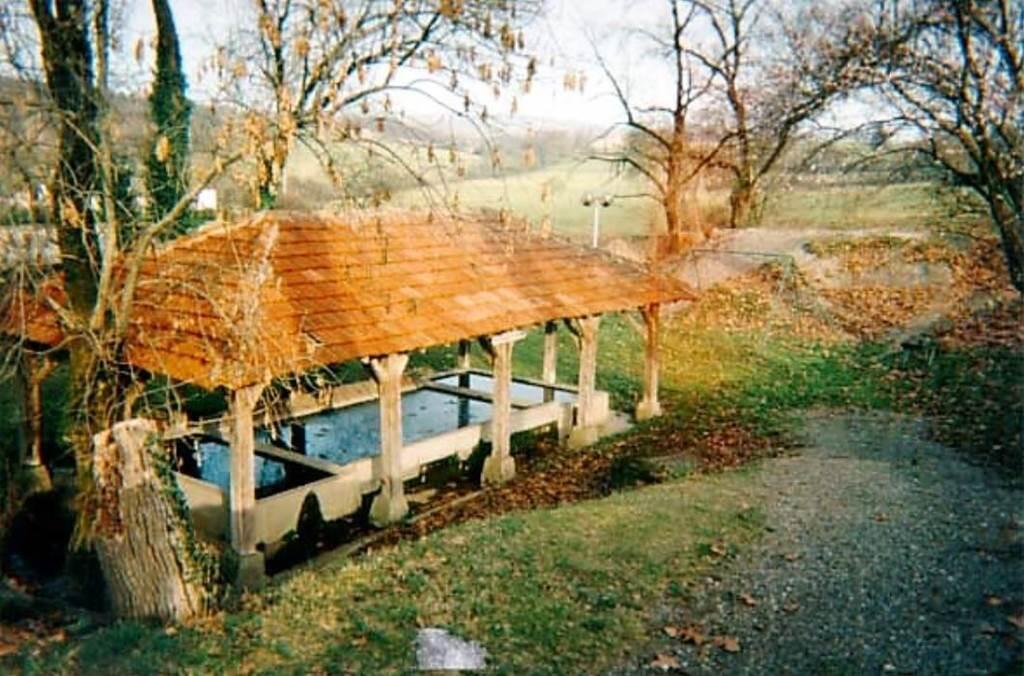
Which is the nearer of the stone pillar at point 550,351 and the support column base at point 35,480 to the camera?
the support column base at point 35,480

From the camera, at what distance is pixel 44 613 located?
8664mm

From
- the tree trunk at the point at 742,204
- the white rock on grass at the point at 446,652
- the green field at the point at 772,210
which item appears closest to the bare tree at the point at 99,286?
the white rock on grass at the point at 446,652

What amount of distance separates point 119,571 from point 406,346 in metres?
4.25

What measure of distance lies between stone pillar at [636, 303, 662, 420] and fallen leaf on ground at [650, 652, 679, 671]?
397 inches

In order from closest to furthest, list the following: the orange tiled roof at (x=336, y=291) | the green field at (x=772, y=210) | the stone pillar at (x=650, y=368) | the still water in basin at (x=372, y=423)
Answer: the orange tiled roof at (x=336, y=291) → the still water in basin at (x=372, y=423) → the stone pillar at (x=650, y=368) → the green field at (x=772, y=210)

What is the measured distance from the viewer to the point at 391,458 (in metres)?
11.2

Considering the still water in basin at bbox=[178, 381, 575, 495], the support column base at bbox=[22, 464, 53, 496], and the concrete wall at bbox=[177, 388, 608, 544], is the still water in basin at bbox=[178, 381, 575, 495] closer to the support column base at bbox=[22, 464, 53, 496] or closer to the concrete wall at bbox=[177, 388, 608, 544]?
the concrete wall at bbox=[177, 388, 608, 544]

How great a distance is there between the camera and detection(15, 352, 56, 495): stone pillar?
1191cm

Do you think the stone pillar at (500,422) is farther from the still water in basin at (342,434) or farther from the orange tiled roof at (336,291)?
the still water in basin at (342,434)

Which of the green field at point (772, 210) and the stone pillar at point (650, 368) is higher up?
the green field at point (772, 210)

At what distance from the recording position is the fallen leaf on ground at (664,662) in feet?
20.4

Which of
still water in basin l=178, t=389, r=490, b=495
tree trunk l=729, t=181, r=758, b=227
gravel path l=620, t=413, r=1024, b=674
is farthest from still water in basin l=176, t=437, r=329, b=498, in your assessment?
tree trunk l=729, t=181, r=758, b=227

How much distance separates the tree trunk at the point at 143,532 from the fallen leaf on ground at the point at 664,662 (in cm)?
404

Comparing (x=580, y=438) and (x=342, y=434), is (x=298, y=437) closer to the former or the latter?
(x=342, y=434)
